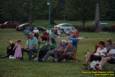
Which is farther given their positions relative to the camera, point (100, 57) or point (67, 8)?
point (67, 8)

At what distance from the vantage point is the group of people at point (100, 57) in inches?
615

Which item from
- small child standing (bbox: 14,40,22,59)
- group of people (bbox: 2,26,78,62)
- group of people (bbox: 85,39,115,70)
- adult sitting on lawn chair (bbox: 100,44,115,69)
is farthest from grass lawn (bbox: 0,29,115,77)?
small child standing (bbox: 14,40,22,59)

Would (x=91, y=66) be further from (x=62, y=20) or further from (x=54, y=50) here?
(x=62, y=20)

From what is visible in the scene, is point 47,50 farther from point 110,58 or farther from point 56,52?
point 110,58

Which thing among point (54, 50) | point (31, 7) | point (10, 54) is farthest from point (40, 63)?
point (31, 7)

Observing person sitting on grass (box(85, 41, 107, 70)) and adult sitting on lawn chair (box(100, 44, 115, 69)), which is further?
person sitting on grass (box(85, 41, 107, 70))

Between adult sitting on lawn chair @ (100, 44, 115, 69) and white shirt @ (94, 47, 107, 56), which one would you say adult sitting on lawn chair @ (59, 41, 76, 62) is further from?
white shirt @ (94, 47, 107, 56)

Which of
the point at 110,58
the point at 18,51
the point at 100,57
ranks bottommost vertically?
the point at 18,51

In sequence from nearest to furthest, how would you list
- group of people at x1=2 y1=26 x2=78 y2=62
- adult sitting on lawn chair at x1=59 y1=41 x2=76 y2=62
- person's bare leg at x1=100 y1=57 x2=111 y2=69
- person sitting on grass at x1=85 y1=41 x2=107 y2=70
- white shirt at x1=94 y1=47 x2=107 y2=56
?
person's bare leg at x1=100 y1=57 x2=111 y2=69 → person sitting on grass at x1=85 y1=41 x2=107 y2=70 → white shirt at x1=94 y1=47 x2=107 y2=56 → adult sitting on lawn chair at x1=59 y1=41 x2=76 y2=62 → group of people at x1=2 y1=26 x2=78 y2=62

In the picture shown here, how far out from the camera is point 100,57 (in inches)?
634

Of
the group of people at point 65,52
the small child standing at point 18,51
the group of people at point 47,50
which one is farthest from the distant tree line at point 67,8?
the small child standing at point 18,51

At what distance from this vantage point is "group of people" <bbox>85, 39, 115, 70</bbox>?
1562cm

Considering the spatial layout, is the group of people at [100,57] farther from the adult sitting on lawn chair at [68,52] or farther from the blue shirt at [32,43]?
the blue shirt at [32,43]

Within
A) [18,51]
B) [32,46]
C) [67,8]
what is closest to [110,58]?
[32,46]
